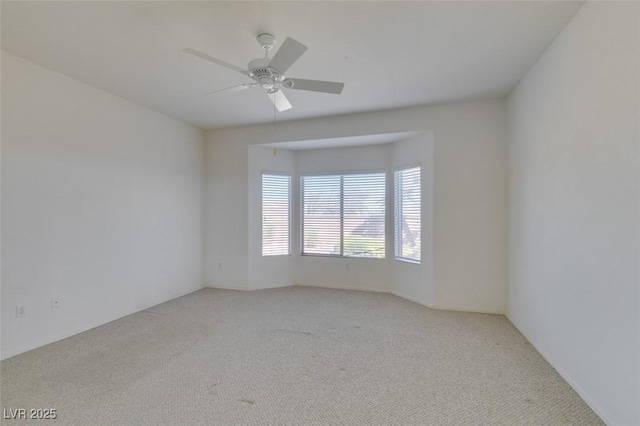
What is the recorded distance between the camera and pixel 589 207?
2021mm

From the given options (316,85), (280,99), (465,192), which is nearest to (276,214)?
(280,99)

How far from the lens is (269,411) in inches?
77.9

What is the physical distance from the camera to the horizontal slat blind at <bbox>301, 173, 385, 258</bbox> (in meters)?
5.03

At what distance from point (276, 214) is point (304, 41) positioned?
3.31 m

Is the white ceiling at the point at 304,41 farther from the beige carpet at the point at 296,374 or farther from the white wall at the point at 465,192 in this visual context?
the beige carpet at the point at 296,374

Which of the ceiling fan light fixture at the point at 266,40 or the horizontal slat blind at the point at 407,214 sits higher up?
the ceiling fan light fixture at the point at 266,40

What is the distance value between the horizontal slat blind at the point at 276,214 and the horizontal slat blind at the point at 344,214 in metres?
0.30

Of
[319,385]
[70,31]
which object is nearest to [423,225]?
[319,385]

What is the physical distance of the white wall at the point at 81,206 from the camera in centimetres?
274

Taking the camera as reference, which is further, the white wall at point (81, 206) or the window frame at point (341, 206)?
the window frame at point (341, 206)

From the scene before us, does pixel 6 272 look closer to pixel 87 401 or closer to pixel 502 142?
pixel 87 401

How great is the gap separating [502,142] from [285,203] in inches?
139

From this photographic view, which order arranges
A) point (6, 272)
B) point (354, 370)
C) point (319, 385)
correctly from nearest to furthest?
point (319, 385), point (354, 370), point (6, 272)

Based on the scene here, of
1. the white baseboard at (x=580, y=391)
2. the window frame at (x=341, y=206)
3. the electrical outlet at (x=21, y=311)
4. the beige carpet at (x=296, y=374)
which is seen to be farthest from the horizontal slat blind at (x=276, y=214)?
the white baseboard at (x=580, y=391)
